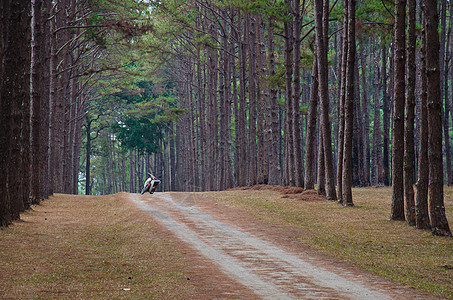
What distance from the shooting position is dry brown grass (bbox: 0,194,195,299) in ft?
23.6

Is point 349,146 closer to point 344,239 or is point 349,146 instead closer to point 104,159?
point 344,239

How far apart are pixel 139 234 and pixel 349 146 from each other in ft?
30.1

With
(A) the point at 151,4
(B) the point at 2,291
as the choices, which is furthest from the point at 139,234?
(A) the point at 151,4

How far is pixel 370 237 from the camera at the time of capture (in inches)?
510

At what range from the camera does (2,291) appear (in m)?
7.00

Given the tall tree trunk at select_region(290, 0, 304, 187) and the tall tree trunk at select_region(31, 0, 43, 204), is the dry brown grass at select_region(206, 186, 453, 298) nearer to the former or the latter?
the tall tree trunk at select_region(290, 0, 304, 187)

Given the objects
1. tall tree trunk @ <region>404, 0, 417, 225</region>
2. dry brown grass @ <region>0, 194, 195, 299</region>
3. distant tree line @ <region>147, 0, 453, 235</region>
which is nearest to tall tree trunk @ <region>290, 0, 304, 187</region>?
distant tree line @ <region>147, 0, 453, 235</region>

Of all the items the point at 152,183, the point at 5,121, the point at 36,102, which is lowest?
the point at 152,183

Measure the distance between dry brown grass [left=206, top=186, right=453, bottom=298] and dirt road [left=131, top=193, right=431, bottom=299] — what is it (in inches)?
28.2

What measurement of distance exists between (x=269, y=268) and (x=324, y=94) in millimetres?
13885

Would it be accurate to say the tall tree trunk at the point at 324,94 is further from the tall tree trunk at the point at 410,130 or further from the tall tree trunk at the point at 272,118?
the tall tree trunk at the point at 410,130

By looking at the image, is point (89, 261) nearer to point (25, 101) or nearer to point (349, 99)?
point (25, 101)

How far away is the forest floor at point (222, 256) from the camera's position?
731 cm

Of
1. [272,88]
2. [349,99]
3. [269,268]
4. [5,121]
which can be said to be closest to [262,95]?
[272,88]
